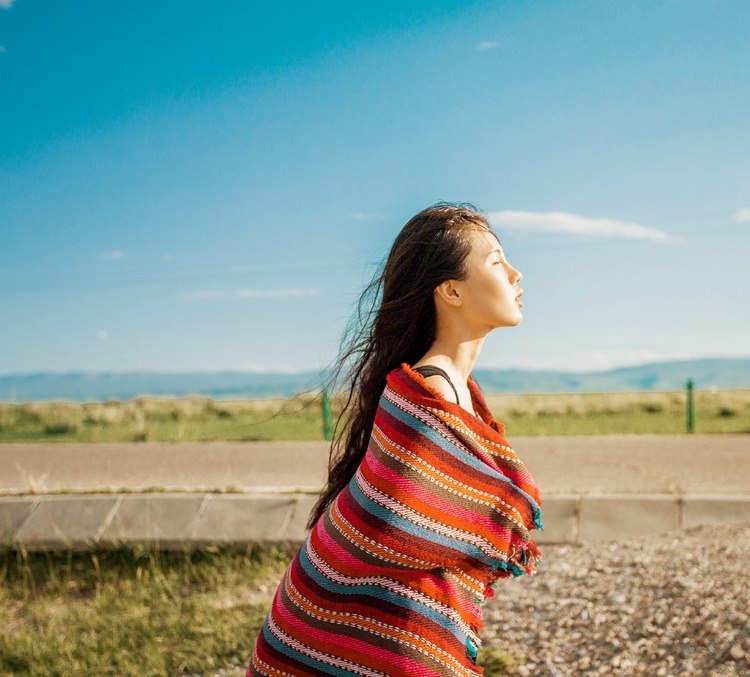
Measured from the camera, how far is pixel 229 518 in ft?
20.3

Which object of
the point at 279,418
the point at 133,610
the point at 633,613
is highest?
the point at 633,613

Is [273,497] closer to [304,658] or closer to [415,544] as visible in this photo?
[304,658]

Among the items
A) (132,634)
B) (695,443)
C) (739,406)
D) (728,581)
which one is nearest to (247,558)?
(132,634)

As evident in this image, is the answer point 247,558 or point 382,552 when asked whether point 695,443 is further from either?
point 382,552

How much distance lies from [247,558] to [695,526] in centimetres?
307

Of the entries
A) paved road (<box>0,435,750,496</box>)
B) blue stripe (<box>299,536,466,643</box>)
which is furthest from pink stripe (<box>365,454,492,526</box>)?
paved road (<box>0,435,750,496</box>)

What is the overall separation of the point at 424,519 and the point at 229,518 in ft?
13.8

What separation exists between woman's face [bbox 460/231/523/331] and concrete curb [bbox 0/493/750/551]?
12.0 feet

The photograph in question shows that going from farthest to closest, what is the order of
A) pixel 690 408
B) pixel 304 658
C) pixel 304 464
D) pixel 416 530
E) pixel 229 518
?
pixel 690 408 < pixel 304 464 < pixel 229 518 < pixel 304 658 < pixel 416 530

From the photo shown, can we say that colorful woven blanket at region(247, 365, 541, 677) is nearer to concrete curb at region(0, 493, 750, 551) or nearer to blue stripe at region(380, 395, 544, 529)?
blue stripe at region(380, 395, 544, 529)

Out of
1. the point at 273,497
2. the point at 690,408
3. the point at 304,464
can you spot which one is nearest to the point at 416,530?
the point at 273,497

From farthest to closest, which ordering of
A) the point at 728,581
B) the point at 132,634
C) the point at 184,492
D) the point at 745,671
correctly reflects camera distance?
the point at 184,492, the point at 132,634, the point at 728,581, the point at 745,671

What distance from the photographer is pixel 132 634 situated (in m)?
4.94

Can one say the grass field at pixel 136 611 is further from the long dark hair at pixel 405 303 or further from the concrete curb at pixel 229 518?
the long dark hair at pixel 405 303
